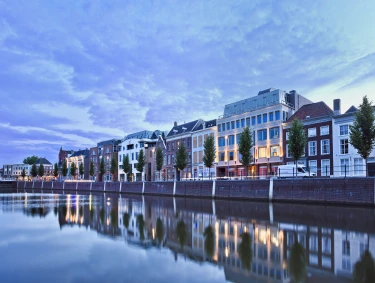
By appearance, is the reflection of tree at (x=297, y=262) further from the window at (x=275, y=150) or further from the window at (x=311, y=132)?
the window at (x=275, y=150)

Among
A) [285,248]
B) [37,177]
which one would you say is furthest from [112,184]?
[37,177]

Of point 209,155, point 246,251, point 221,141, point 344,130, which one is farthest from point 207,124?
point 246,251

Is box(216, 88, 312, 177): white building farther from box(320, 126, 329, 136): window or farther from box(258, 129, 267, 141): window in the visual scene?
box(320, 126, 329, 136): window

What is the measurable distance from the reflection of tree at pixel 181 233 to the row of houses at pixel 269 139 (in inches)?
760

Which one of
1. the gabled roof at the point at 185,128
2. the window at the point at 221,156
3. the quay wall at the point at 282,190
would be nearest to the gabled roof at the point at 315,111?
the window at the point at 221,156

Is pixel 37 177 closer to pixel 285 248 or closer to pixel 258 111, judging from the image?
pixel 258 111

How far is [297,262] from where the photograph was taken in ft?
41.4

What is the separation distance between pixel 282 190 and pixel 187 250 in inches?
1043

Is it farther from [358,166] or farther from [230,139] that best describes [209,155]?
→ [358,166]

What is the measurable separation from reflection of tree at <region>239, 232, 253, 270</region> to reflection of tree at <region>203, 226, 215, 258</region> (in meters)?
1.28

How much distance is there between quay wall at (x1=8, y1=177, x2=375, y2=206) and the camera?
3253 cm

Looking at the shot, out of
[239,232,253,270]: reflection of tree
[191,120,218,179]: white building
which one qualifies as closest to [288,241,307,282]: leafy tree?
[239,232,253,270]: reflection of tree

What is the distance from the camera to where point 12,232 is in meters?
20.5

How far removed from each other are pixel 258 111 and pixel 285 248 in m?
48.4
